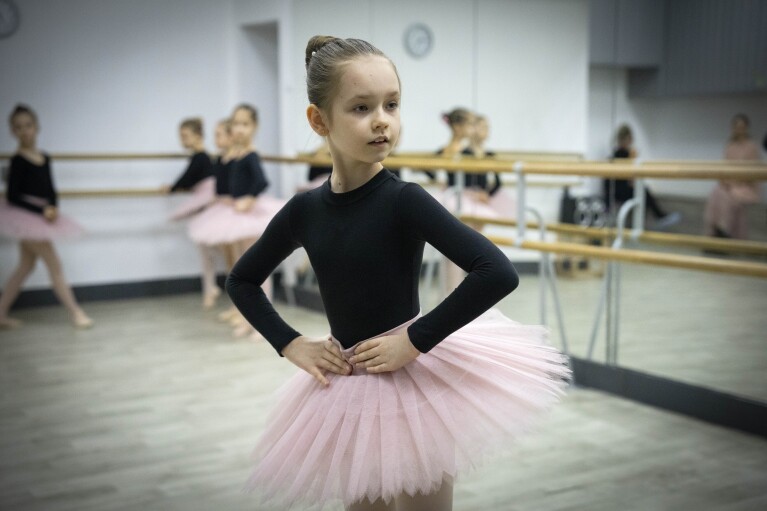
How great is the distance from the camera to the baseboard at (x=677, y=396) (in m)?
3.31

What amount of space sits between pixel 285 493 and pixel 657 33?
9.04ft

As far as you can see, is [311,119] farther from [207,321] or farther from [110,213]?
[110,213]

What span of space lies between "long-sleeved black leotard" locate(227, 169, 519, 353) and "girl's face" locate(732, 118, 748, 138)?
7.18ft

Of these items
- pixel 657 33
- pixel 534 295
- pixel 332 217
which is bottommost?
pixel 534 295

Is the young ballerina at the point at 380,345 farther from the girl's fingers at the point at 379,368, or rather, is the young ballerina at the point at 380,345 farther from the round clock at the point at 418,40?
the round clock at the point at 418,40

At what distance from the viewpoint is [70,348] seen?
502 cm

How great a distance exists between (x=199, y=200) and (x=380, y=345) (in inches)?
204

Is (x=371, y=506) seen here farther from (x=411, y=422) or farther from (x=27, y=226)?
(x=27, y=226)

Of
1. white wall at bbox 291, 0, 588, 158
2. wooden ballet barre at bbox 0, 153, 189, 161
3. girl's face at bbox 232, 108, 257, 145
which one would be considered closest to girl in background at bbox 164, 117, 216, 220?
wooden ballet barre at bbox 0, 153, 189, 161

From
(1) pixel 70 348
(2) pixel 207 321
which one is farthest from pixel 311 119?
(2) pixel 207 321

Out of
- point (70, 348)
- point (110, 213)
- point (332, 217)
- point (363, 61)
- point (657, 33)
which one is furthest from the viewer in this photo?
point (110, 213)

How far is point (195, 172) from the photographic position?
257 inches

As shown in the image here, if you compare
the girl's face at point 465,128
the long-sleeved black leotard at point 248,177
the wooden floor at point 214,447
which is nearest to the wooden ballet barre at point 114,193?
the long-sleeved black leotard at point 248,177

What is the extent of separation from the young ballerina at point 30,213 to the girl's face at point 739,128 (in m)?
3.98
